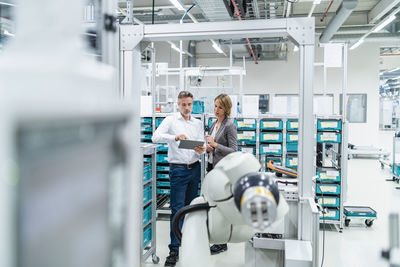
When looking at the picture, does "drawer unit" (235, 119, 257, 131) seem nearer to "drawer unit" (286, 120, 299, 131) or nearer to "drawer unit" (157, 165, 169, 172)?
"drawer unit" (286, 120, 299, 131)

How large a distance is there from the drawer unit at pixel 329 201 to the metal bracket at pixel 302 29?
2.55 meters

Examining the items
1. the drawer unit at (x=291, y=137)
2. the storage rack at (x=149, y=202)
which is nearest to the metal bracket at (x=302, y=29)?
the storage rack at (x=149, y=202)

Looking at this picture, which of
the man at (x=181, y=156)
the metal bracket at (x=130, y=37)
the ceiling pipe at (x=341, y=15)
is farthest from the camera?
the ceiling pipe at (x=341, y=15)

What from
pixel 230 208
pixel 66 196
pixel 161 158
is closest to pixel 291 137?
pixel 161 158

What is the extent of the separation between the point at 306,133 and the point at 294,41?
0.57m

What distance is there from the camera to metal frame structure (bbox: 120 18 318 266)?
199 centimetres

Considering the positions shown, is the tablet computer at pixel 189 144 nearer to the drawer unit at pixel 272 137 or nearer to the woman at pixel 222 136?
the woman at pixel 222 136

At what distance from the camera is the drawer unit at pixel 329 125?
3986 mm

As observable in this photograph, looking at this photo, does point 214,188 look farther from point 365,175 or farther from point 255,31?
point 365,175

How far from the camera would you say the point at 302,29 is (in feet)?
6.52

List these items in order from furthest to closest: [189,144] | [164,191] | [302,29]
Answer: [164,191], [189,144], [302,29]

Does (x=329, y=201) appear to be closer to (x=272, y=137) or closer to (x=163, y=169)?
(x=272, y=137)

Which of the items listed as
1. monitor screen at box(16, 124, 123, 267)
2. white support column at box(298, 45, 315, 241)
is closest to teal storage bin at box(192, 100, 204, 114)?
white support column at box(298, 45, 315, 241)

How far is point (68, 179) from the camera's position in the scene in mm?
424
